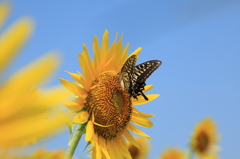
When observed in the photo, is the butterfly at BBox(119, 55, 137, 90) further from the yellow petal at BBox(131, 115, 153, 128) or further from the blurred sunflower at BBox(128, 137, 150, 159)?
the blurred sunflower at BBox(128, 137, 150, 159)

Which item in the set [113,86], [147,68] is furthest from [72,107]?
[147,68]

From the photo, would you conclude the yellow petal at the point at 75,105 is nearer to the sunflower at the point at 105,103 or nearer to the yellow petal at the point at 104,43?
the sunflower at the point at 105,103

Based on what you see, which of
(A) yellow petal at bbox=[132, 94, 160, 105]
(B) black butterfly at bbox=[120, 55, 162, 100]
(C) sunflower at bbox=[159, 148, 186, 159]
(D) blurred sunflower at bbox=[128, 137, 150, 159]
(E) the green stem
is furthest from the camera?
(C) sunflower at bbox=[159, 148, 186, 159]

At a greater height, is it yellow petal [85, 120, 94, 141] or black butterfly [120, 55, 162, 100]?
black butterfly [120, 55, 162, 100]

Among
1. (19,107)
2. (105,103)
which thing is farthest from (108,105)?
(19,107)

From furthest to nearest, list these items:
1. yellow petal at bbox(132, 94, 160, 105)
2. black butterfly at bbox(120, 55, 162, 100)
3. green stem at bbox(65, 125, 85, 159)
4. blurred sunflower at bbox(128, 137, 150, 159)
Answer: blurred sunflower at bbox(128, 137, 150, 159) → yellow petal at bbox(132, 94, 160, 105) → black butterfly at bbox(120, 55, 162, 100) → green stem at bbox(65, 125, 85, 159)

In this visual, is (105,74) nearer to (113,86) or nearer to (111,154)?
(113,86)

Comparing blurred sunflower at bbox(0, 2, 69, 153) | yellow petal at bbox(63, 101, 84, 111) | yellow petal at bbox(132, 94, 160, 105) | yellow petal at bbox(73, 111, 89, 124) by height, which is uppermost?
yellow petal at bbox(132, 94, 160, 105)

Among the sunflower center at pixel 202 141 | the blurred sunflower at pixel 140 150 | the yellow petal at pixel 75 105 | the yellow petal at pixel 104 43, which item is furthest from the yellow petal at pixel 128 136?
the sunflower center at pixel 202 141

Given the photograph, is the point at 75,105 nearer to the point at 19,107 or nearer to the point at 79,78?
the point at 79,78

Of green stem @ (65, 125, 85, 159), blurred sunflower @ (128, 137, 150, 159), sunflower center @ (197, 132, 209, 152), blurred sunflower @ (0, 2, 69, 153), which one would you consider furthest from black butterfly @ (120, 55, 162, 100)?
sunflower center @ (197, 132, 209, 152)
